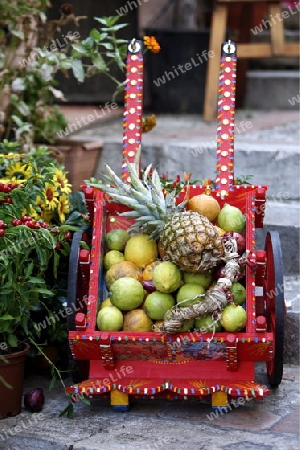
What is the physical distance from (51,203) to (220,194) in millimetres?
789

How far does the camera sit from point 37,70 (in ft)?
16.2

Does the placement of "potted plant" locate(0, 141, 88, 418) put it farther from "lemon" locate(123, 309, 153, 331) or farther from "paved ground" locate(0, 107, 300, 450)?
"lemon" locate(123, 309, 153, 331)

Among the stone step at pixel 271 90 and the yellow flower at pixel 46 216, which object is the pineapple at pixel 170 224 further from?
the stone step at pixel 271 90

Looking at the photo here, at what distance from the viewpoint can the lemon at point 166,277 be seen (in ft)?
10.6

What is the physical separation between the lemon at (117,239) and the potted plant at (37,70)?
4.79 ft

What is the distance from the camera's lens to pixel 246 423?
10.8ft

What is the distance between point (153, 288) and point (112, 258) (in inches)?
9.7

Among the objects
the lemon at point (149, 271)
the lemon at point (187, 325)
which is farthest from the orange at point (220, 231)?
the lemon at point (187, 325)

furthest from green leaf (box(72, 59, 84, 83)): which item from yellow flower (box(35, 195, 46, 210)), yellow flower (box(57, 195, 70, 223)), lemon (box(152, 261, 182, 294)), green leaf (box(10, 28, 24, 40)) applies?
lemon (box(152, 261, 182, 294))

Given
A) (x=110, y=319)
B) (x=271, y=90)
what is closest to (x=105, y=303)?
(x=110, y=319)

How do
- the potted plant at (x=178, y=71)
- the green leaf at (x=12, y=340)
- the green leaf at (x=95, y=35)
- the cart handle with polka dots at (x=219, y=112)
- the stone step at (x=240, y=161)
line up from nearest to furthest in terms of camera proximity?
the green leaf at (x=12, y=340)
the cart handle with polka dots at (x=219, y=112)
the green leaf at (x=95, y=35)
the stone step at (x=240, y=161)
the potted plant at (x=178, y=71)

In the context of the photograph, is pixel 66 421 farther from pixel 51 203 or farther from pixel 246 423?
pixel 51 203

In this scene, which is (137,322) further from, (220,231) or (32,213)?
(32,213)

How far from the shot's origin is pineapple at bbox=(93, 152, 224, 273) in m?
3.18
